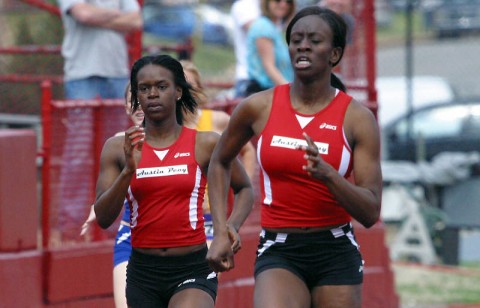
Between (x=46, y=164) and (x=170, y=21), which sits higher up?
(x=170, y=21)

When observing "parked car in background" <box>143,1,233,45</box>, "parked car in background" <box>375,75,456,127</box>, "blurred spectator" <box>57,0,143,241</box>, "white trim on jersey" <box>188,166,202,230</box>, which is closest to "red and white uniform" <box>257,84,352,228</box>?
"white trim on jersey" <box>188,166,202,230</box>

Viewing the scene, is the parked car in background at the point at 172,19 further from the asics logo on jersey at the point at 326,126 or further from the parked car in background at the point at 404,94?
the asics logo on jersey at the point at 326,126

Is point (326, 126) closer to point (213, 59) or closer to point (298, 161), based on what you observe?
point (298, 161)

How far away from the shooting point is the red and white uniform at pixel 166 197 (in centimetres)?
600

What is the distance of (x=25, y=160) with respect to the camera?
779 cm

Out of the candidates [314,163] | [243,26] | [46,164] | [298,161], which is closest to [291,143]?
[298,161]

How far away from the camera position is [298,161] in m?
5.70

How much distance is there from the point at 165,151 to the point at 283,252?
2.52 feet

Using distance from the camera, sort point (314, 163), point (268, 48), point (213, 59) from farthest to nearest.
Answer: point (213, 59) → point (268, 48) → point (314, 163)

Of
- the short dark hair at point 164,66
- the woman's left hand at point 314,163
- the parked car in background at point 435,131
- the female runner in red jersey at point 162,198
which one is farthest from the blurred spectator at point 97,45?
the parked car in background at point 435,131

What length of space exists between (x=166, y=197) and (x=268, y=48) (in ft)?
11.0

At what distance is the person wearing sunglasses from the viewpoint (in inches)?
360

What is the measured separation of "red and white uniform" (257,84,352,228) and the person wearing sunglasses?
3.21 metres

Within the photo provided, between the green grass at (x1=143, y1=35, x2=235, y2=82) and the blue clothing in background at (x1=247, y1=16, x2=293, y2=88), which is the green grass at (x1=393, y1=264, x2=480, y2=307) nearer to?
the blue clothing in background at (x1=247, y1=16, x2=293, y2=88)
